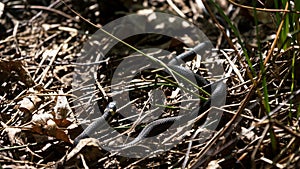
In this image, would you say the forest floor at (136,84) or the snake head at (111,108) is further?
the snake head at (111,108)

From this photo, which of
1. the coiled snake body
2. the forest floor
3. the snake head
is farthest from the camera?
the snake head

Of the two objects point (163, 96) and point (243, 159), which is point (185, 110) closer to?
point (163, 96)

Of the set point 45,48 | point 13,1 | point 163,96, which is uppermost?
point 13,1

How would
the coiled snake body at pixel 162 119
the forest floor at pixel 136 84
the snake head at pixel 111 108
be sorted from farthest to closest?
the snake head at pixel 111 108 → the coiled snake body at pixel 162 119 → the forest floor at pixel 136 84

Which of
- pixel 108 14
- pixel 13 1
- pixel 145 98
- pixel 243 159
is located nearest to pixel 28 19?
pixel 13 1

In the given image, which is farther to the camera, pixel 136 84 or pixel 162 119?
pixel 136 84

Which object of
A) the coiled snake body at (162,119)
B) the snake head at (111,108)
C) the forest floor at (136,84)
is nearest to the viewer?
the forest floor at (136,84)

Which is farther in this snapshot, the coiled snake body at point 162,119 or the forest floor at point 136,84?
the coiled snake body at point 162,119

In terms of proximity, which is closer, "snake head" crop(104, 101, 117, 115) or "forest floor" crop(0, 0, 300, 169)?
"forest floor" crop(0, 0, 300, 169)

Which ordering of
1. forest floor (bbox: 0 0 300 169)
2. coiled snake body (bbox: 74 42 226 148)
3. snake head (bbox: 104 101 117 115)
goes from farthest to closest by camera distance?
1. snake head (bbox: 104 101 117 115)
2. coiled snake body (bbox: 74 42 226 148)
3. forest floor (bbox: 0 0 300 169)

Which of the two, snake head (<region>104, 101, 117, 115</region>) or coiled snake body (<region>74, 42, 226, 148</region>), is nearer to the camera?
coiled snake body (<region>74, 42, 226, 148</region>)

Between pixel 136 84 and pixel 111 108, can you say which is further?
pixel 136 84
